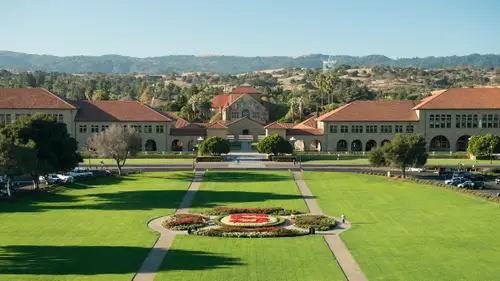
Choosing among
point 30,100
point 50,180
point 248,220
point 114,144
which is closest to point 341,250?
point 248,220

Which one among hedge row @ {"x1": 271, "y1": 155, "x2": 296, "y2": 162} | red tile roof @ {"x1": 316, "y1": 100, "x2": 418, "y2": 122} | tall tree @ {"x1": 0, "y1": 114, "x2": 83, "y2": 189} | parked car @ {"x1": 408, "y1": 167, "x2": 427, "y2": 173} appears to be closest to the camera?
tall tree @ {"x1": 0, "y1": 114, "x2": 83, "y2": 189}

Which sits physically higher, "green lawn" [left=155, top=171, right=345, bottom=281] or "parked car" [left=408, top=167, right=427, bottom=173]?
"parked car" [left=408, top=167, right=427, bottom=173]

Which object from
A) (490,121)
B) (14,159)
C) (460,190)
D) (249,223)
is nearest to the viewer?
(249,223)

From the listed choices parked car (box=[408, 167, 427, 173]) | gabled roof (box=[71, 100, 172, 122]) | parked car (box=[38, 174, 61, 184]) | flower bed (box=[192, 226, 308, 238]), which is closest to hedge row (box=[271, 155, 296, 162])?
parked car (box=[408, 167, 427, 173])

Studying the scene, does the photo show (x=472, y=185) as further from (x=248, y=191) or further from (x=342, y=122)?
(x=342, y=122)

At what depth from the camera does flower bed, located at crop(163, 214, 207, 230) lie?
47531mm

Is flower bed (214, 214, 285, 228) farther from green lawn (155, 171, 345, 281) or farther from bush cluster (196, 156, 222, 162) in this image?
bush cluster (196, 156, 222, 162)

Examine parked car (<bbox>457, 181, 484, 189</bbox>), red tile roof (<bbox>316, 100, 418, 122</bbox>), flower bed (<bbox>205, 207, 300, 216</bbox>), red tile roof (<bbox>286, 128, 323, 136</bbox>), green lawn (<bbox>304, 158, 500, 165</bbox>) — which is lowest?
flower bed (<bbox>205, 207, 300, 216</bbox>)

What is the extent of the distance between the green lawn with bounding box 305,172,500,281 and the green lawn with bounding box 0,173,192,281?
14.3 m

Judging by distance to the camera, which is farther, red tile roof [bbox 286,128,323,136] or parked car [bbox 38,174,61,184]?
red tile roof [bbox 286,128,323,136]

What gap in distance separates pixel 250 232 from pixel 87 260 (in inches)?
504

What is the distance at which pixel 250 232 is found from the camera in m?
45.7

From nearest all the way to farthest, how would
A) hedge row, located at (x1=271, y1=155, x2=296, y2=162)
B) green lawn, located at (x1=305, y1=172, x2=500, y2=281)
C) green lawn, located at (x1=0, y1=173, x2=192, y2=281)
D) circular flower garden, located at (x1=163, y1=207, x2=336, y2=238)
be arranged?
green lawn, located at (x1=0, y1=173, x2=192, y2=281)
green lawn, located at (x1=305, y1=172, x2=500, y2=281)
circular flower garden, located at (x1=163, y1=207, x2=336, y2=238)
hedge row, located at (x1=271, y1=155, x2=296, y2=162)

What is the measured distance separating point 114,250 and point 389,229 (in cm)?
2031
